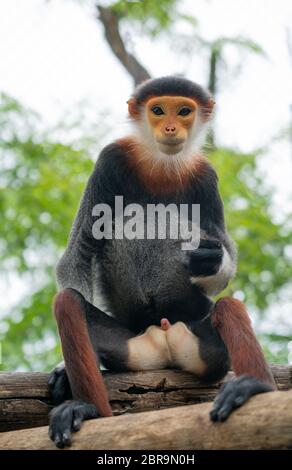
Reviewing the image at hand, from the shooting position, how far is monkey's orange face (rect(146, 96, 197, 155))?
4961 mm

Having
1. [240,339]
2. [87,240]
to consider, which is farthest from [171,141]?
[240,339]

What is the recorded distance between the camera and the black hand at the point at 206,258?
4.45 metres

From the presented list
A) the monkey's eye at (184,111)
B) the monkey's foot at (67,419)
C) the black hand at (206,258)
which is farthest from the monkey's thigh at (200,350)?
the monkey's eye at (184,111)

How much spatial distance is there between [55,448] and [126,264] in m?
1.42

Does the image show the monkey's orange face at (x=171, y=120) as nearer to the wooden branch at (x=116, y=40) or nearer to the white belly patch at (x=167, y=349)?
the white belly patch at (x=167, y=349)

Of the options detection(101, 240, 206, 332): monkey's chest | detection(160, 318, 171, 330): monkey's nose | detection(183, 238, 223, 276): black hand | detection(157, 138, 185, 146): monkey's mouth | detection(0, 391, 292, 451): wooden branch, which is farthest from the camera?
detection(157, 138, 185, 146): monkey's mouth

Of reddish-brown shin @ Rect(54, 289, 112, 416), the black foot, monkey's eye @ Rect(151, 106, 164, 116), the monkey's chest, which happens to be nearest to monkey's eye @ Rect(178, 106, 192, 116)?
monkey's eye @ Rect(151, 106, 164, 116)

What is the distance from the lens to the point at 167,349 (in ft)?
15.1

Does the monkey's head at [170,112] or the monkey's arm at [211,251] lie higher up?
the monkey's head at [170,112]

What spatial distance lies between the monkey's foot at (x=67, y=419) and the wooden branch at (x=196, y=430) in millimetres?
47

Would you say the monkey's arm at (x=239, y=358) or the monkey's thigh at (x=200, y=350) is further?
the monkey's thigh at (x=200, y=350)

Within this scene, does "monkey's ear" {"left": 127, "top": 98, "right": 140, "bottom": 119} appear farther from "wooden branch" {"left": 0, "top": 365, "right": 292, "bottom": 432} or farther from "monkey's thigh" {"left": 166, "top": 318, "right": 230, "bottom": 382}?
"wooden branch" {"left": 0, "top": 365, "right": 292, "bottom": 432}

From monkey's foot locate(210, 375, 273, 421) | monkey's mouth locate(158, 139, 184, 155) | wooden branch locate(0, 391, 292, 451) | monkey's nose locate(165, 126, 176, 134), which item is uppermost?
monkey's nose locate(165, 126, 176, 134)

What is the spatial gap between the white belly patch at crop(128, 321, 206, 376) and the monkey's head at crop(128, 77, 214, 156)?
4.07 ft
